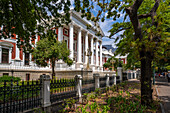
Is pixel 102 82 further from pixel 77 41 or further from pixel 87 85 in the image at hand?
pixel 77 41

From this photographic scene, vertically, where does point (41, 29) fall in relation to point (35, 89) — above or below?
above

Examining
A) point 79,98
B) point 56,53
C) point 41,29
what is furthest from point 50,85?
point 56,53

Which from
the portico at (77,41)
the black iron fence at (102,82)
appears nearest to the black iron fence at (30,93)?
the black iron fence at (102,82)

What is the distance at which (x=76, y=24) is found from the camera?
1096 inches

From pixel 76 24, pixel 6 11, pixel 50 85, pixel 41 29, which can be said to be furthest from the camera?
pixel 76 24

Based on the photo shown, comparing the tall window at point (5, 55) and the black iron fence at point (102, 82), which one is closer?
the black iron fence at point (102, 82)

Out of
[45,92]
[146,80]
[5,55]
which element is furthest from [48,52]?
[146,80]

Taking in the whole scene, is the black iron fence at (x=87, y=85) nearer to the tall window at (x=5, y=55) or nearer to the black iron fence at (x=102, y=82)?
the black iron fence at (x=102, y=82)

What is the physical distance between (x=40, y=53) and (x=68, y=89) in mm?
11862

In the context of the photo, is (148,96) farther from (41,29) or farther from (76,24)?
(76,24)

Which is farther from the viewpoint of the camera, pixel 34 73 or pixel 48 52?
pixel 34 73

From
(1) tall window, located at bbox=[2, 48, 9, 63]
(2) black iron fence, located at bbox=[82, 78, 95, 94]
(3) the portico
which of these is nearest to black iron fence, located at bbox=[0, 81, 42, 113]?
(2) black iron fence, located at bbox=[82, 78, 95, 94]

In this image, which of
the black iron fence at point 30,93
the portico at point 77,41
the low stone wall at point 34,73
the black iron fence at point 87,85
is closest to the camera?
the black iron fence at point 30,93

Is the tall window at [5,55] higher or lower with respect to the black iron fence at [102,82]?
higher
